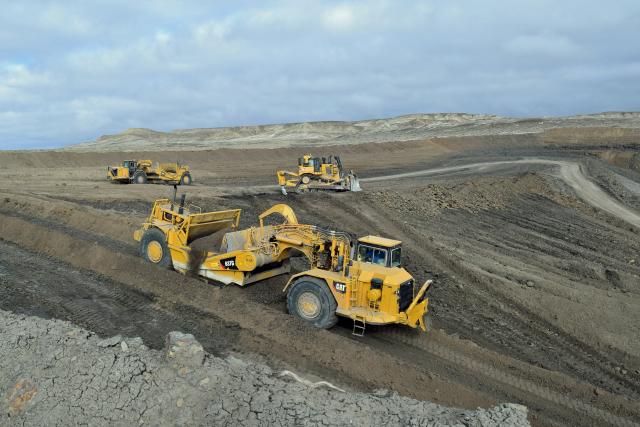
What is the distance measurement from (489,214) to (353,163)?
70.1 feet

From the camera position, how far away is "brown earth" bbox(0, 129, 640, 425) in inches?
370

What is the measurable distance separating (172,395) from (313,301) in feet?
13.2

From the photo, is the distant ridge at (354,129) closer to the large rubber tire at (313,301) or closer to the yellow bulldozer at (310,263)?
the yellow bulldozer at (310,263)

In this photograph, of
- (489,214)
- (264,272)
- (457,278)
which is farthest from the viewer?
(489,214)

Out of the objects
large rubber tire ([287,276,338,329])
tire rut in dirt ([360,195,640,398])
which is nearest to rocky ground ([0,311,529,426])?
large rubber tire ([287,276,338,329])

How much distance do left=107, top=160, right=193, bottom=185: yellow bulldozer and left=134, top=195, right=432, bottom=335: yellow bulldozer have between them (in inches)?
703

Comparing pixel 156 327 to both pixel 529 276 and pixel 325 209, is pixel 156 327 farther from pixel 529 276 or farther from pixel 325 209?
pixel 325 209

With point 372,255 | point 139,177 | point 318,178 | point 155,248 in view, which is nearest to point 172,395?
point 372,255

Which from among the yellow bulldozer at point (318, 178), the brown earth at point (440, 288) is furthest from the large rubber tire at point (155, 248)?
the yellow bulldozer at point (318, 178)

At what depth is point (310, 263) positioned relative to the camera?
11750 mm

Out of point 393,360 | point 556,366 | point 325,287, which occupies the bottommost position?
point 556,366

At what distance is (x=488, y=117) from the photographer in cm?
10125

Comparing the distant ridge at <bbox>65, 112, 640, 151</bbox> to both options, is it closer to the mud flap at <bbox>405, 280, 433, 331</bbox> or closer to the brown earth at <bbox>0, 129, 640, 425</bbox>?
the brown earth at <bbox>0, 129, 640, 425</bbox>

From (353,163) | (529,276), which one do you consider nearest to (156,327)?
(529,276)
